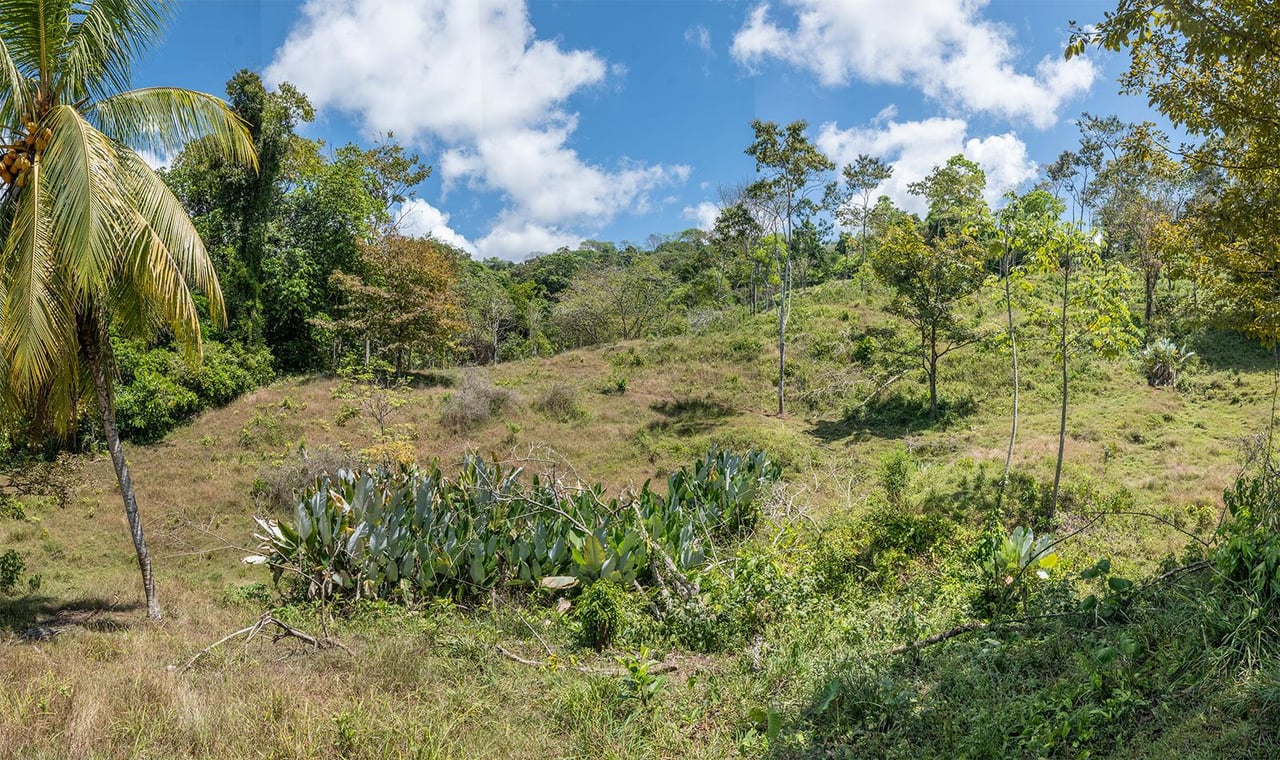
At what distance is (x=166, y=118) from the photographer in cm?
705

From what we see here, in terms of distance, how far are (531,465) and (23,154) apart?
9899 millimetres

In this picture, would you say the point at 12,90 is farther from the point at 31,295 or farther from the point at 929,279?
the point at 929,279

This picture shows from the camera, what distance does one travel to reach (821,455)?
13.8 meters

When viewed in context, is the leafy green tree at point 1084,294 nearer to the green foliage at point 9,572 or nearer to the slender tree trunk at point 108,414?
the slender tree trunk at point 108,414

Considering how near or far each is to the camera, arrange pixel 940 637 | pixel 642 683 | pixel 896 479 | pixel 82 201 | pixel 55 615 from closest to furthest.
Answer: pixel 642 683 < pixel 940 637 < pixel 82 201 < pixel 55 615 < pixel 896 479

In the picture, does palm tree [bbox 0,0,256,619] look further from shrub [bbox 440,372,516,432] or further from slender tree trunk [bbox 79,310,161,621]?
shrub [bbox 440,372,516,432]

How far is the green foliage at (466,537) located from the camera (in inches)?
255

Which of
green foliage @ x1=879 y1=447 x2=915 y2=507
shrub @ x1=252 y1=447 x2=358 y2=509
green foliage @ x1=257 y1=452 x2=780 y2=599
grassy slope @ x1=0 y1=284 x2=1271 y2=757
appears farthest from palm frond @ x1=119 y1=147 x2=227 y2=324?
green foliage @ x1=879 y1=447 x2=915 y2=507

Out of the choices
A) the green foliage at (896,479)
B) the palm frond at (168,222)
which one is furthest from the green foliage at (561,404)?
the palm frond at (168,222)

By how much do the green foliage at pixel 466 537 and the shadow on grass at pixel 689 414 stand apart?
27.9ft

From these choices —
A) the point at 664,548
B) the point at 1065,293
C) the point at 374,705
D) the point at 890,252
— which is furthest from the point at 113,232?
the point at 890,252

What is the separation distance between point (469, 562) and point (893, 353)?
1584 centimetres

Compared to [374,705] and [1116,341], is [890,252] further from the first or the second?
[374,705]

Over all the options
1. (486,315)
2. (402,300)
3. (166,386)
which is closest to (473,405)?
(402,300)
